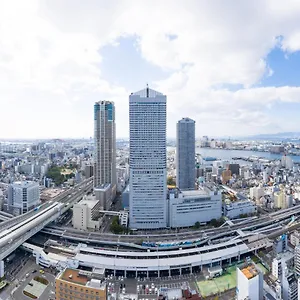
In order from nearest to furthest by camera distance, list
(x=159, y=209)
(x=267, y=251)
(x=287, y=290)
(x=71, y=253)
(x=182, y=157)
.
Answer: (x=287, y=290)
(x=71, y=253)
(x=267, y=251)
(x=159, y=209)
(x=182, y=157)

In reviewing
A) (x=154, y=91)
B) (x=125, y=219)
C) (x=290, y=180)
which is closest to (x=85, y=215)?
(x=125, y=219)

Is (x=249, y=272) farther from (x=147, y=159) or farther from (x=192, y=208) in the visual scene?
(x=147, y=159)

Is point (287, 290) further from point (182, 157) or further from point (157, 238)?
point (182, 157)

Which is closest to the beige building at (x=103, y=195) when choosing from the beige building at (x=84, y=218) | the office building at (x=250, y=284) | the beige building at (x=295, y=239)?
the beige building at (x=84, y=218)

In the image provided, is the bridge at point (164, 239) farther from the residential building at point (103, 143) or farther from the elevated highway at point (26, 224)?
the residential building at point (103, 143)

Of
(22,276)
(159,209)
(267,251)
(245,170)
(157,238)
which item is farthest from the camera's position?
(245,170)
